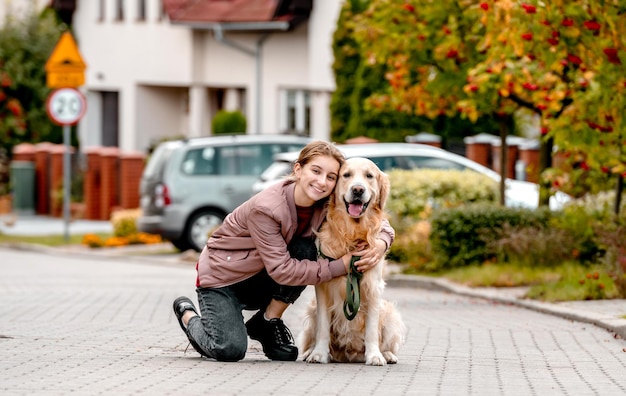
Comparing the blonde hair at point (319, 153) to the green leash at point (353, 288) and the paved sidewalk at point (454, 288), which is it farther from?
the paved sidewalk at point (454, 288)

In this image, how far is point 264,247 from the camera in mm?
9195

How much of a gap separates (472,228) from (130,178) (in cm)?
1665

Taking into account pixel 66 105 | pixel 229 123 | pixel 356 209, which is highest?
pixel 66 105

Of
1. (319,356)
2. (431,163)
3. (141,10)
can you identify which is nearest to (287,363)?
(319,356)

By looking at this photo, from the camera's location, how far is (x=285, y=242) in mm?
9297

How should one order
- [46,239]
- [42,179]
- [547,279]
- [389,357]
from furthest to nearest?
1. [42,179]
2. [46,239]
3. [547,279]
4. [389,357]

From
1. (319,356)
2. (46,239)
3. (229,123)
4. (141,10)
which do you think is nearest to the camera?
(319,356)

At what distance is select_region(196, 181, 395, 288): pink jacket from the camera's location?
9102 mm

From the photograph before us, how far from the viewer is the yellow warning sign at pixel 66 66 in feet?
92.5

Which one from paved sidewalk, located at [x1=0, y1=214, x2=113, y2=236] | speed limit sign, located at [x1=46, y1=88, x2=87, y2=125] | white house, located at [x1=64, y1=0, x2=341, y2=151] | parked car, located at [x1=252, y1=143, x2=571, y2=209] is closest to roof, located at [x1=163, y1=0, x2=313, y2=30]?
white house, located at [x1=64, y1=0, x2=341, y2=151]

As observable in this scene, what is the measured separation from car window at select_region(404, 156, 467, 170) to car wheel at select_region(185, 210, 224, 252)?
346 centimetres

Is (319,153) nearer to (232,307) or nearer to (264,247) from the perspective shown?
(264,247)

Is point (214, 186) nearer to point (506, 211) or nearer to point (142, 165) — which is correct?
point (506, 211)

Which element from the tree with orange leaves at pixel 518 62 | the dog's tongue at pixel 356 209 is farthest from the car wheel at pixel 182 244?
the dog's tongue at pixel 356 209
